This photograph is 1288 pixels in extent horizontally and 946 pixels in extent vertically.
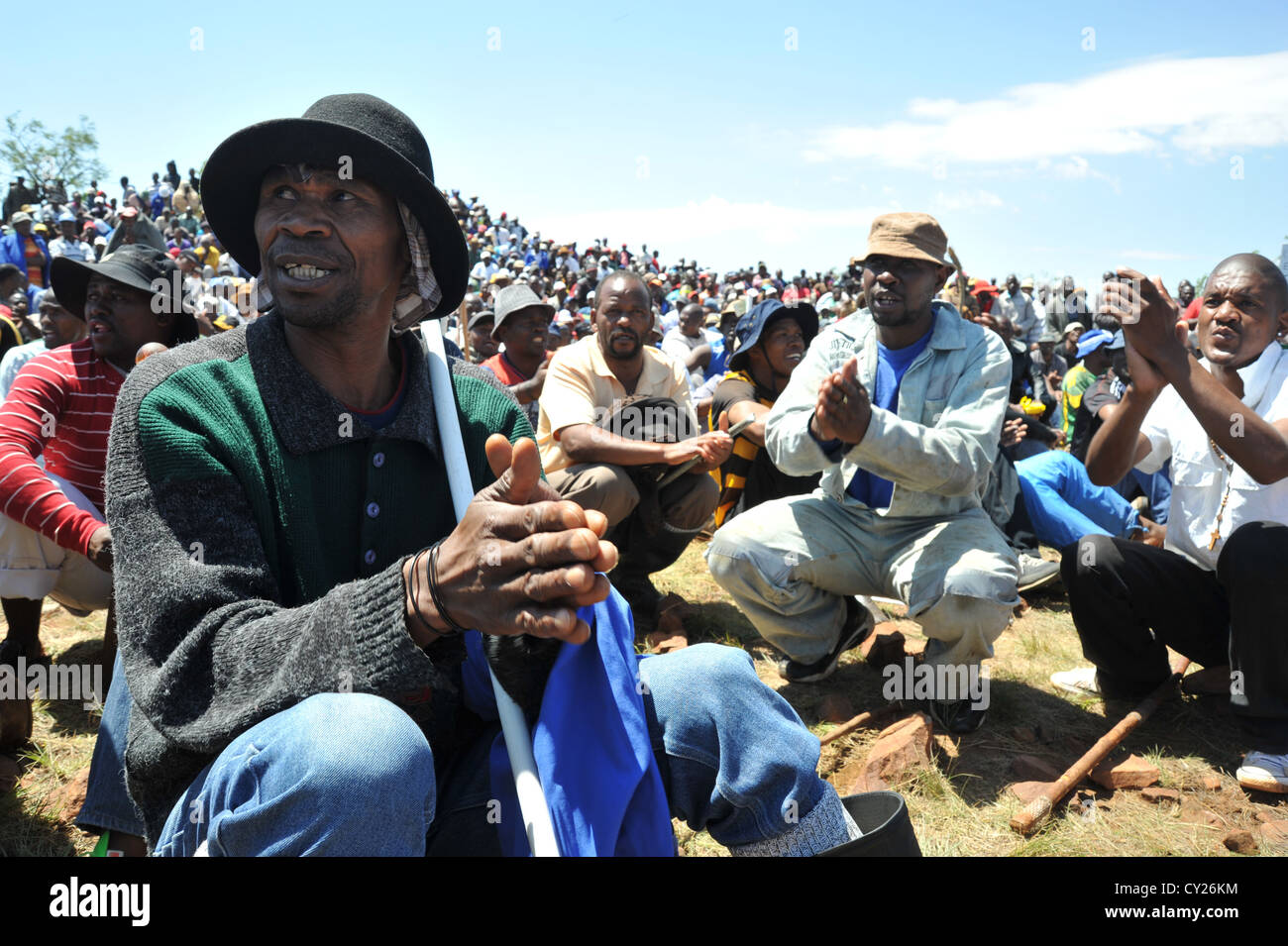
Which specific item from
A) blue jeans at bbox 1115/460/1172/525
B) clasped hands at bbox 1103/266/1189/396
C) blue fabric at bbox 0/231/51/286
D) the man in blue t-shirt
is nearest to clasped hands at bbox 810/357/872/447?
the man in blue t-shirt

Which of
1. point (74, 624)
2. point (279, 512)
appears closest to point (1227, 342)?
point (279, 512)

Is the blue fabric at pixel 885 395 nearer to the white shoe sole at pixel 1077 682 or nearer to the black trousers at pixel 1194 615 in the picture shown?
the black trousers at pixel 1194 615

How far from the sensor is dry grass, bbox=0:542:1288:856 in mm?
3010

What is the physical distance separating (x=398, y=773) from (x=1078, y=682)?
3.84 m

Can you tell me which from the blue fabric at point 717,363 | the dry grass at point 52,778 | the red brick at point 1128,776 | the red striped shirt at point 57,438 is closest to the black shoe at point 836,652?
→ the red brick at point 1128,776

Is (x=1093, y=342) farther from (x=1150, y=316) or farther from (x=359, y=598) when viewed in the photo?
(x=359, y=598)

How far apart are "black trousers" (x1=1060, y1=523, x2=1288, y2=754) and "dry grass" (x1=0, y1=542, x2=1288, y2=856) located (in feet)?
0.77

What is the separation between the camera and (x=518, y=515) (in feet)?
4.49

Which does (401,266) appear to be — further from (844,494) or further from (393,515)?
(844,494)

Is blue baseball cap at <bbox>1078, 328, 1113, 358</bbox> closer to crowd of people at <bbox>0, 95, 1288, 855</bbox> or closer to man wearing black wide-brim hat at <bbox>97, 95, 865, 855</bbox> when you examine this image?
crowd of people at <bbox>0, 95, 1288, 855</bbox>

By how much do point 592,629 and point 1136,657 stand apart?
130 inches

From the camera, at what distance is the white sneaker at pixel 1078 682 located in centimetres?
423

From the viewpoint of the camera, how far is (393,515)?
6.15 feet

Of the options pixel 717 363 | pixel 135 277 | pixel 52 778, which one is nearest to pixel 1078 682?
pixel 52 778
